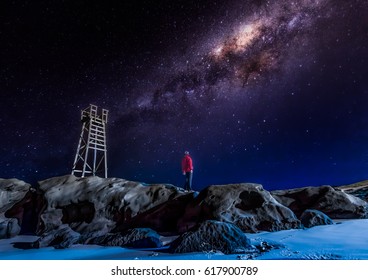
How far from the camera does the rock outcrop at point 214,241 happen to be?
9.07 feet

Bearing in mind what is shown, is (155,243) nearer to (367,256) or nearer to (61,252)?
(61,252)

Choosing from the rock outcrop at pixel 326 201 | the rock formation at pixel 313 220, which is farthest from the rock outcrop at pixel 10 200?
the rock outcrop at pixel 326 201

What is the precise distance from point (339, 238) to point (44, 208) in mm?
4966

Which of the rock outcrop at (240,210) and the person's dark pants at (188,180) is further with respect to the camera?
the person's dark pants at (188,180)

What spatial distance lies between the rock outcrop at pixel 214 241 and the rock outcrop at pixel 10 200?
11.9 ft

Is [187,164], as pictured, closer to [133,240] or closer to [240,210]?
[240,210]

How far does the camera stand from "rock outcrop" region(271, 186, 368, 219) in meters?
4.59

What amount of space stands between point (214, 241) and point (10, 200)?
5035 millimetres

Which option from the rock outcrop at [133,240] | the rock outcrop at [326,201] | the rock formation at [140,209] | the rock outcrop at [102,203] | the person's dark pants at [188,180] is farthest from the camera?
the person's dark pants at [188,180]

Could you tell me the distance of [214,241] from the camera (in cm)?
282

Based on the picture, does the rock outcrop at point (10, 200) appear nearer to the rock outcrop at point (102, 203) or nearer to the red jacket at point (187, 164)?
the rock outcrop at point (102, 203)

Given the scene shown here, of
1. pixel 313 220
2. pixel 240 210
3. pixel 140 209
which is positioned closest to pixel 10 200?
pixel 140 209

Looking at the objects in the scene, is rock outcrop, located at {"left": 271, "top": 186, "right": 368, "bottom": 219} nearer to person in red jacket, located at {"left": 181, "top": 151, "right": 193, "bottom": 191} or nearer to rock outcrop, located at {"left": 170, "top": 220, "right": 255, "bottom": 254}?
person in red jacket, located at {"left": 181, "top": 151, "right": 193, "bottom": 191}
